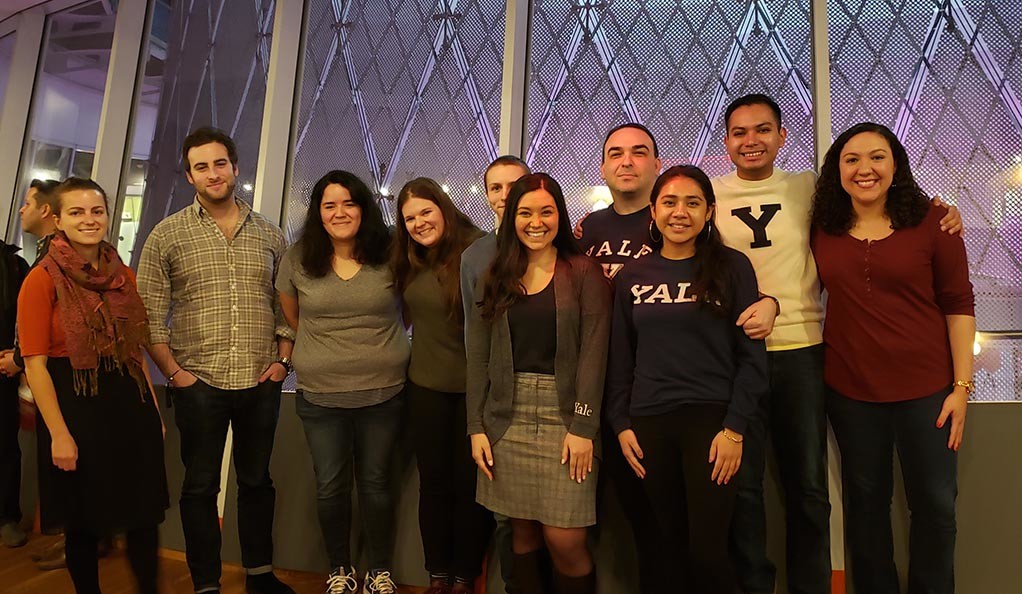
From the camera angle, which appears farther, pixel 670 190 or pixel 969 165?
pixel 969 165

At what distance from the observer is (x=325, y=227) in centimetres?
209

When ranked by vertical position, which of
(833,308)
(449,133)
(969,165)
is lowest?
(833,308)

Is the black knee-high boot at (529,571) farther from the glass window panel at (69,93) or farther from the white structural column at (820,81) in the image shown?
the glass window panel at (69,93)

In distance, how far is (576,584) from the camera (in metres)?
1.68

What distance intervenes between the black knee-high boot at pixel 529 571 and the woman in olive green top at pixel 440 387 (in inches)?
11.6

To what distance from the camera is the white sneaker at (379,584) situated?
2.06m

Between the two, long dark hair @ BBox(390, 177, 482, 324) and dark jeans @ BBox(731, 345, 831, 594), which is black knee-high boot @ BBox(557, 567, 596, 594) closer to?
dark jeans @ BBox(731, 345, 831, 594)

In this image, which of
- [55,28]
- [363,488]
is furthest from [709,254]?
[55,28]

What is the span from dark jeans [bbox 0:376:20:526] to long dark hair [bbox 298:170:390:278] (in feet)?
6.23

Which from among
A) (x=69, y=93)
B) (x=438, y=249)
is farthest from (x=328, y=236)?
(x=69, y=93)

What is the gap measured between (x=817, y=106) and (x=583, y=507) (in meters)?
1.84

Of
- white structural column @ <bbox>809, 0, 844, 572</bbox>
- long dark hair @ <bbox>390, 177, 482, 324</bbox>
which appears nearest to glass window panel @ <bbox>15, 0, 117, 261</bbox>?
long dark hair @ <bbox>390, 177, 482, 324</bbox>

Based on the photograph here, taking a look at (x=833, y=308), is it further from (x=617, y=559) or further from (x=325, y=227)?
(x=325, y=227)

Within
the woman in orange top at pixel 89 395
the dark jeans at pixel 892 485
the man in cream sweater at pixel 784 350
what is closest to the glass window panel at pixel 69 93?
the woman in orange top at pixel 89 395
